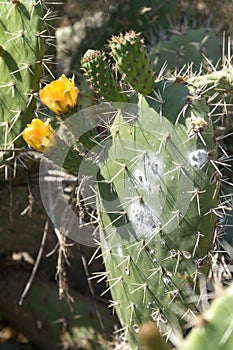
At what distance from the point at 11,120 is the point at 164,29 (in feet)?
3.94

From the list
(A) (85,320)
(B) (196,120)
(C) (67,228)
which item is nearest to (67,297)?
(A) (85,320)

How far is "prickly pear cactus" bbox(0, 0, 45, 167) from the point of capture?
2195 millimetres

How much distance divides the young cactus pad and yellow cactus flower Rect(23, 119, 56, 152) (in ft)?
0.56

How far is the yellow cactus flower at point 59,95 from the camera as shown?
1.98 m

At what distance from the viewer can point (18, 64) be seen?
7.29 ft

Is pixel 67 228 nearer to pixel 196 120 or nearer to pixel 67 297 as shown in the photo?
pixel 67 297

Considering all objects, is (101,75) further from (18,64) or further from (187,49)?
(187,49)

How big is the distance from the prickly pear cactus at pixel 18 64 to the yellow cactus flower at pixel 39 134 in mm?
197

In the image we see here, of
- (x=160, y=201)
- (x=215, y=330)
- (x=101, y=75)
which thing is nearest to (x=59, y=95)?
(x=101, y=75)

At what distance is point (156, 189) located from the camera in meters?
1.91

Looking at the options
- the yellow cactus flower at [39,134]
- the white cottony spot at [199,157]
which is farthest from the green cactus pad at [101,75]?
the white cottony spot at [199,157]

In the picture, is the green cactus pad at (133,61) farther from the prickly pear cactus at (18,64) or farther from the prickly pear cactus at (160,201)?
the prickly pear cactus at (18,64)

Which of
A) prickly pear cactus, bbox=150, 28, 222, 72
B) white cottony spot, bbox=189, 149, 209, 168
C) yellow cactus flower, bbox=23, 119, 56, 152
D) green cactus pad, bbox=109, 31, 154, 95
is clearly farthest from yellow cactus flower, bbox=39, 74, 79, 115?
prickly pear cactus, bbox=150, 28, 222, 72

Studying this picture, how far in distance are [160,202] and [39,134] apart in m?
0.41
